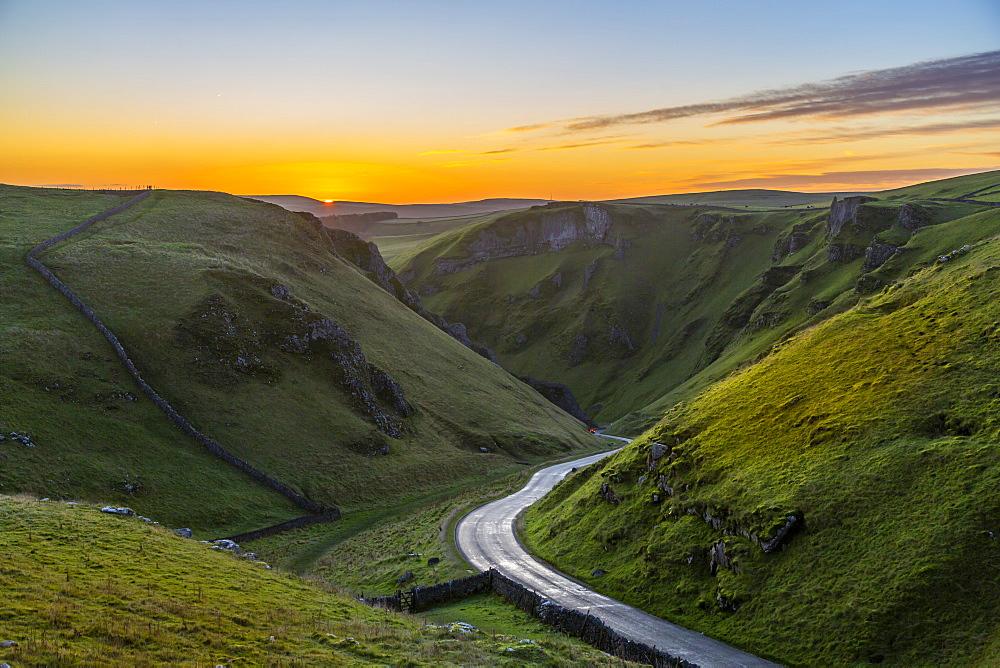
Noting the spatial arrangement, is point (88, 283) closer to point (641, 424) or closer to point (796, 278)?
→ point (641, 424)

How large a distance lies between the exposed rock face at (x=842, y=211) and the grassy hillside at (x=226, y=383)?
321 feet

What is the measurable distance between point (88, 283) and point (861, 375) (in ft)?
290

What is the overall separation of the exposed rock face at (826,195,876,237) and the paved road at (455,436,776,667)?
138m

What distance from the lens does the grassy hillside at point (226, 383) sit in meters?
59.7

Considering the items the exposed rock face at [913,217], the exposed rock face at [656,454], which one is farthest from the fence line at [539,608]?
the exposed rock face at [913,217]

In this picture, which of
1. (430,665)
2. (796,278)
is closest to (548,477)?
(430,665)

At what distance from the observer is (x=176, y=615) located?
22.6 meters

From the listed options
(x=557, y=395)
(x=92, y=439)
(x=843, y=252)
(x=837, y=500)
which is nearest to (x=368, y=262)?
(x=557, y=395)

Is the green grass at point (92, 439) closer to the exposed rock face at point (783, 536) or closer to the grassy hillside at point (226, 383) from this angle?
the grassy hillside at point (226, 383)

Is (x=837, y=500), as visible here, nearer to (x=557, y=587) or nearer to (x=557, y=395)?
(x=557, y=587)

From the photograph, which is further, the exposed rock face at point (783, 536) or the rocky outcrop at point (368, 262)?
the rocky outcrop at point (368, 262)

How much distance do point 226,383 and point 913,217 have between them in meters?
141

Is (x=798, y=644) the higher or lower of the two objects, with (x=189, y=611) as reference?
lower

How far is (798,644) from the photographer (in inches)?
1155
